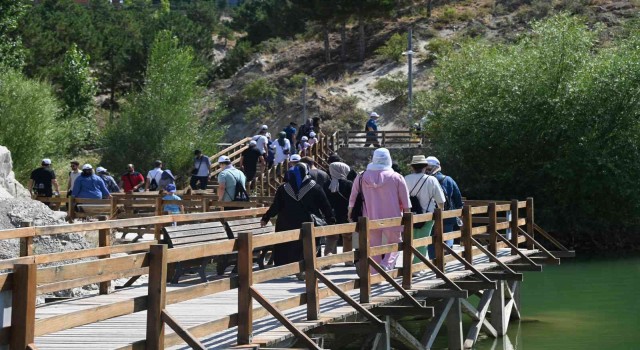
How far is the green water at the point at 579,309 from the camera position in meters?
19.4

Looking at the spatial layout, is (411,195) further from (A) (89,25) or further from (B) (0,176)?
(A) (89,25)

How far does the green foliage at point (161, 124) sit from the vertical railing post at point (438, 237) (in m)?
38.1

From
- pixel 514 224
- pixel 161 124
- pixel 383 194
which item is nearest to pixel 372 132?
pixel 161 124

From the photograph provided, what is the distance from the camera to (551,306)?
24.0 metres

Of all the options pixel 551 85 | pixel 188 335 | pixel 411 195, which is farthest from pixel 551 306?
pixel 188 335

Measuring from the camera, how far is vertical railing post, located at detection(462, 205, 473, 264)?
53.4 feet

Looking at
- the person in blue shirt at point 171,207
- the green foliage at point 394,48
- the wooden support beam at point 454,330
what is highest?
the green foliage at point 394,48

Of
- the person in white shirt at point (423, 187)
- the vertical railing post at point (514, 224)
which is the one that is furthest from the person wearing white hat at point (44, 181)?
the person in white shirt at point (423, 187)

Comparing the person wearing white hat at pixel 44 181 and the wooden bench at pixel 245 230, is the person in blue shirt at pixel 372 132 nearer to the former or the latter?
the person wearing white hat at pixel 44 181

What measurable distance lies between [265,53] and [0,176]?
5338cm

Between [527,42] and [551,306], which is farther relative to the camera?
[527,42]

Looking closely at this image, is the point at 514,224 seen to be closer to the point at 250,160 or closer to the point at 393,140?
the point at 250,160

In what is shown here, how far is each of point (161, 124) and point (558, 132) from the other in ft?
72.6

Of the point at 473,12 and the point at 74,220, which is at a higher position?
the point at 473,12
